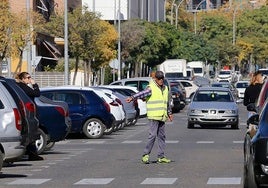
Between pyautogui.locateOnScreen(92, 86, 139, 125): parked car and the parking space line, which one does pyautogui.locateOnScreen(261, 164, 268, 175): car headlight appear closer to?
the parking space line

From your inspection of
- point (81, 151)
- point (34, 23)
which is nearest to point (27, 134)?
point (81, 151)

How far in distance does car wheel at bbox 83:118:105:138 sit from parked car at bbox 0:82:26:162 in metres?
12.2

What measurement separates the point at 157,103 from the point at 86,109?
9.21 m

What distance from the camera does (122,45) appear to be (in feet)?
247

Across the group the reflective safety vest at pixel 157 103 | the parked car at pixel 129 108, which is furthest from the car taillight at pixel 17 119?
the parked car at pixel 129 108

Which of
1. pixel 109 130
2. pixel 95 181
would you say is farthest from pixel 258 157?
pixel 109 130

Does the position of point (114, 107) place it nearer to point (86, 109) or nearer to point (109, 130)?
point (109, 130)

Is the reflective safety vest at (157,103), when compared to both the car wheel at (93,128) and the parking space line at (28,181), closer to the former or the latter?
the parking space line at (28,181)

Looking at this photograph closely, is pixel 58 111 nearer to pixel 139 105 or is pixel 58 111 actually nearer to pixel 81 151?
pixel 81 151

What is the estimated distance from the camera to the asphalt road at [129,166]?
16.3 meters

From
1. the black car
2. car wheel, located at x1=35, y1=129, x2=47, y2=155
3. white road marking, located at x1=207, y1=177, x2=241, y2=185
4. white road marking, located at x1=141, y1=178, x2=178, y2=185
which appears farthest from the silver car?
white road marking, located at x1=141, y1=178, x2=178, y2=185

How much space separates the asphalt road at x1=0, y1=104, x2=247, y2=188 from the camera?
640 inches

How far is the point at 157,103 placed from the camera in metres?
20.0

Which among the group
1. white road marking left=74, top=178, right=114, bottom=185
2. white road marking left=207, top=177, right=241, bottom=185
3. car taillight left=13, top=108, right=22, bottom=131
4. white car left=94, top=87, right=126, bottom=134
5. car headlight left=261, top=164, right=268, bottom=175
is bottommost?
white road marking left=74, top=178, right=114, bottom=185
